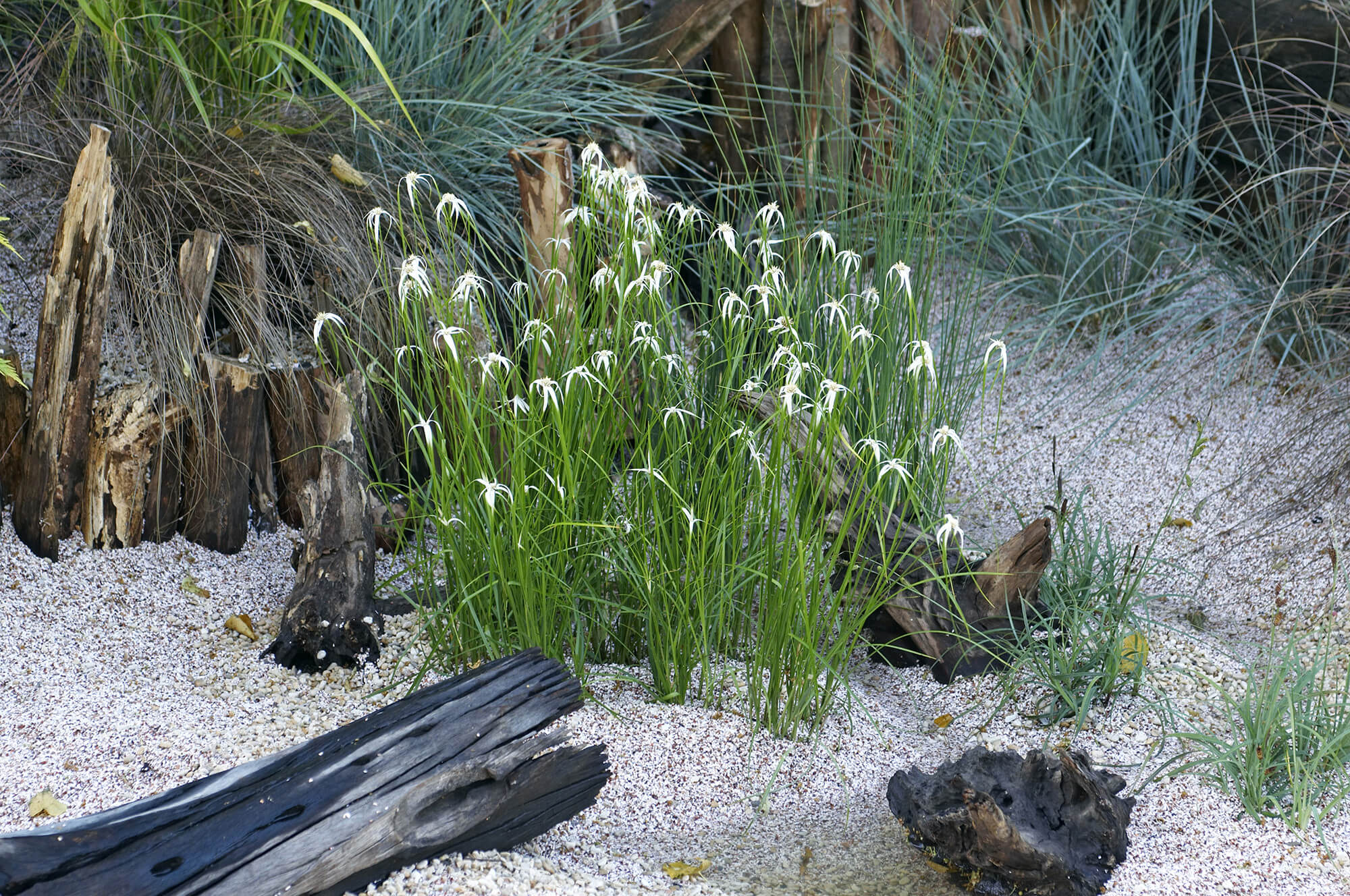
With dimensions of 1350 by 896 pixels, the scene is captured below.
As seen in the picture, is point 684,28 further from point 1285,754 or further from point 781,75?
point 1285,754

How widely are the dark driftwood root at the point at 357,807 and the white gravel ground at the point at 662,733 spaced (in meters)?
0.08

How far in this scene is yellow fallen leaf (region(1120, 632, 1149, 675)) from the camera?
2.41 m

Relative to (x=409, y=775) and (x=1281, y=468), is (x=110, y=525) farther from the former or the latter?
(x=1281, y=468)

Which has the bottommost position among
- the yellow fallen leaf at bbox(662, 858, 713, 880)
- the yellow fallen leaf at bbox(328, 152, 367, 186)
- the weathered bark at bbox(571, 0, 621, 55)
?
the yellow fallen leaf at bbox(662, 858, 713, 880)

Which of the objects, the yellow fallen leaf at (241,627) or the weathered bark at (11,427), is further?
the weathered bark at (11,427)

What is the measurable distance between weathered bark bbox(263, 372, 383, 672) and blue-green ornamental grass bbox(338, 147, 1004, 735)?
0.71ft

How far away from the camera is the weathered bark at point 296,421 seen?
9.14 feet

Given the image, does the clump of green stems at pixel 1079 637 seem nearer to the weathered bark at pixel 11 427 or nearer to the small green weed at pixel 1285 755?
the small green weed at pixel 1285 755

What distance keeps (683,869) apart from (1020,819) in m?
0.58

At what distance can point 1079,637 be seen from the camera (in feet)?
7.92

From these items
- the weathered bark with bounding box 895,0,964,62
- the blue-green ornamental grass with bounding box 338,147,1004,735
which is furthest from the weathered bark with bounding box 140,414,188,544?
the weathered bark with bounding box 895,0,964,62

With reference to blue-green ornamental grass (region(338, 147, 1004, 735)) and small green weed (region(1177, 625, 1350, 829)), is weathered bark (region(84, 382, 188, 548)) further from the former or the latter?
small green weed (region(1177, 625, 1350, 829))

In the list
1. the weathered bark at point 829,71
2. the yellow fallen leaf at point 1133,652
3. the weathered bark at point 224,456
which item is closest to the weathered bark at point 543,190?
the weathered bark at point 224,456

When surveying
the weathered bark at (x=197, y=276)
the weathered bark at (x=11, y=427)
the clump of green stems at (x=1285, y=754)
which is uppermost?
the weathered bark at (x=197, y=276)
